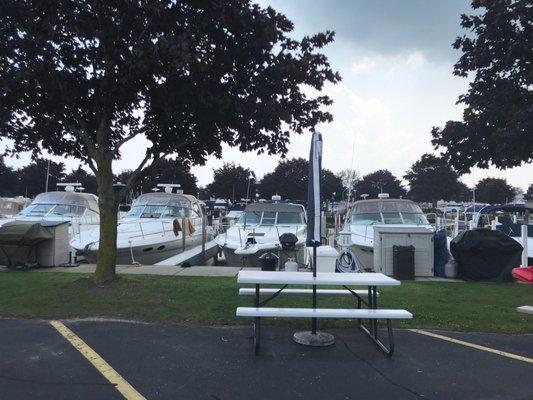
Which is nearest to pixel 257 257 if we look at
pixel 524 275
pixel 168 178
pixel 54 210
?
pixel 524 275

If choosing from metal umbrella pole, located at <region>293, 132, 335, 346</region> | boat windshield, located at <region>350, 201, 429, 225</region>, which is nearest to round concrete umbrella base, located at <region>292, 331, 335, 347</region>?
metal umbrella pole, located at <region>293, 132, 335, 346</region>

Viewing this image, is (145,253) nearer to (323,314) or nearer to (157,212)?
(157,212)

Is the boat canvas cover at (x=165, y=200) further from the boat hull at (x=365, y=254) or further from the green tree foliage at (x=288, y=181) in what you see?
the green tree foliage at (x=288, y=181)

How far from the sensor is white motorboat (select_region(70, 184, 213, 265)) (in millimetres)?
15438

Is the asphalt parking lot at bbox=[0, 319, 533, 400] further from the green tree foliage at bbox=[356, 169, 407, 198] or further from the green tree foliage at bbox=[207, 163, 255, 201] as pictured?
the green tree foliage at bbox=[356, 169, 407, 198]

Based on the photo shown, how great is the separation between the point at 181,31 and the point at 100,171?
2.99 metres

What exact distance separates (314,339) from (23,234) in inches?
340

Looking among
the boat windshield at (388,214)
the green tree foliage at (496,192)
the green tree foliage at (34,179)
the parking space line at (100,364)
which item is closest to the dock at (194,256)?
the boat windshield at (388,214)

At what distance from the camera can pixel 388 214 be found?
1662 cm

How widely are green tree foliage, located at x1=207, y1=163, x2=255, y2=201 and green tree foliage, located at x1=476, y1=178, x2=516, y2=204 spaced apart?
139 feet

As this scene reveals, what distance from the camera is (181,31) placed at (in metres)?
8.46

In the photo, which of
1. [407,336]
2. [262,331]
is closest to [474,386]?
[407,336]

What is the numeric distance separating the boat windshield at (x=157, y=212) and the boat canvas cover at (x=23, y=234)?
Answer: 264 inches

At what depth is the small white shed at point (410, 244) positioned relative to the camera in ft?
38.4
